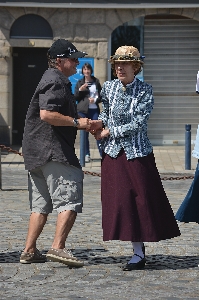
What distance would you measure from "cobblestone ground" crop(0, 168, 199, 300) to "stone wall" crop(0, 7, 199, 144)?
10741 millimetres

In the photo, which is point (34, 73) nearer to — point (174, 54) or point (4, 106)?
point (4, 106)

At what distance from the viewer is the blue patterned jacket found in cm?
795

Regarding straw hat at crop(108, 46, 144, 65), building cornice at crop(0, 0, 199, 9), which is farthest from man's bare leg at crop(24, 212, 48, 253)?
building cornice at crop(0, 0, 199, 9)

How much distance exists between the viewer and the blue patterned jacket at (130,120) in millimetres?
7945

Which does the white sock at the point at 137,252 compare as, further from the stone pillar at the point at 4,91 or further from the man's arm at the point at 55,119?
the stone pillar at the point at 4,91

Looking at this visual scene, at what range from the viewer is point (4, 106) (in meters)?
21.6

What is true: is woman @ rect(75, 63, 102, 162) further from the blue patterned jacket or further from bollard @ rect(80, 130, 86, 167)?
the blue patterned jacket

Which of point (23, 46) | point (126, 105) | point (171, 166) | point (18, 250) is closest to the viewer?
point (126, 105)

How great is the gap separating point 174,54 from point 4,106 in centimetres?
401

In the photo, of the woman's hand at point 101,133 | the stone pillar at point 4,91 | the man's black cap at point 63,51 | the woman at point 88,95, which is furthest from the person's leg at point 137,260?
the stone pillar at point 4,91

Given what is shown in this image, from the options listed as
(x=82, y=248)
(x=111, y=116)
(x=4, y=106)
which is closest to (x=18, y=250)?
(x=82, y=248)

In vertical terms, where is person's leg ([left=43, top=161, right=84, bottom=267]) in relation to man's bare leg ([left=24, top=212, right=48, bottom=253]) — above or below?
above

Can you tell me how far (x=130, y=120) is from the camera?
8.00 meters

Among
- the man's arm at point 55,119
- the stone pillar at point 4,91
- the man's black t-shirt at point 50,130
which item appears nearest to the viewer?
the man's arm at point 55,119
